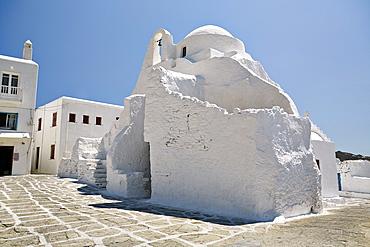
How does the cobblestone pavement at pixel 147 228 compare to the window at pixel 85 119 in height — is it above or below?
below

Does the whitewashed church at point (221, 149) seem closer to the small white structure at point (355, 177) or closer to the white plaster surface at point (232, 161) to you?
the white plaster surface at point (232, 161)

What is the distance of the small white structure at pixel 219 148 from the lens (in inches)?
235

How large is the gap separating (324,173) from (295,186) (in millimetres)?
4510

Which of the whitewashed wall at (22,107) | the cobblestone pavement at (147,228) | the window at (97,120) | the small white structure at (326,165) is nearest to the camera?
the cobblestone pavement at (147,228)

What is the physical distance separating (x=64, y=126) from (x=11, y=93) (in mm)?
3684

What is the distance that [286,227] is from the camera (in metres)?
5.08

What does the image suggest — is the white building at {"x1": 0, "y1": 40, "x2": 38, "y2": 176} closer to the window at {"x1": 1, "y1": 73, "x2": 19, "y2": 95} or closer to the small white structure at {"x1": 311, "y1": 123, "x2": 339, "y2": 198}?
the window at {"x1": 1, "y1": 73, "x2": 19, "y2": 95}

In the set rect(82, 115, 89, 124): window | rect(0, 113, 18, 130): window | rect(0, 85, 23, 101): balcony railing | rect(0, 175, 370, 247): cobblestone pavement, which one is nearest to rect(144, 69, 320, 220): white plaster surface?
rect(0, 175, 370, 247): cobblestone pavement

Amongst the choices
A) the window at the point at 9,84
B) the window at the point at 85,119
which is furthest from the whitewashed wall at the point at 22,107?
the window at the point at 85,119

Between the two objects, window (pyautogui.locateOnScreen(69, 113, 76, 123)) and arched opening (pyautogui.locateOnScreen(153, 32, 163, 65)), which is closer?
arched opening (pyautogui.locateOnScreen(153, 32, 163, 65))

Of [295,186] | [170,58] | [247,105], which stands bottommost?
[295,186]

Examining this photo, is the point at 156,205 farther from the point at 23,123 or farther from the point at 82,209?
the point at 23,123

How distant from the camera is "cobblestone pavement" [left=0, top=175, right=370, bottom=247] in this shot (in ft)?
13.1

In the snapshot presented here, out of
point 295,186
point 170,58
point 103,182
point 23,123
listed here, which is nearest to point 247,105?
point 295,186
